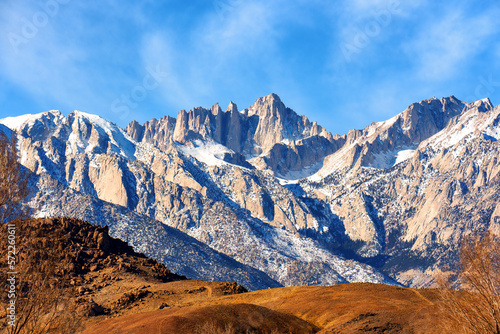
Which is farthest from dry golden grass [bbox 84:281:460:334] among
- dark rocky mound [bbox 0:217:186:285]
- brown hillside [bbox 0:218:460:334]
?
dark rocky mound [bbox 0:217:186:285]

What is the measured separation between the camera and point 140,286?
95.8m

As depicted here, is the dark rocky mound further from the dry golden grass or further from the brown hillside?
the dry golden grass

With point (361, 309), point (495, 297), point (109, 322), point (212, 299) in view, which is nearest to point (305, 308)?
point (361, 309)

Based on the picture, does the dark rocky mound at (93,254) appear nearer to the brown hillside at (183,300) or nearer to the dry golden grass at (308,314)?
the brown hillside at (183,300)

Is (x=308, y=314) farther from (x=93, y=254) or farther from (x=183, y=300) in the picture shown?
(x=93, y=254)

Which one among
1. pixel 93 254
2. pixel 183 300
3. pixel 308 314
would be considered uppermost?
pixel 93 254

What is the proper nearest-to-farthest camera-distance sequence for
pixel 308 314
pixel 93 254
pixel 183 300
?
pixel 308 314, pixel 183 300, pixel 93 254

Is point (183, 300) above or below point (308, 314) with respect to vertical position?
above

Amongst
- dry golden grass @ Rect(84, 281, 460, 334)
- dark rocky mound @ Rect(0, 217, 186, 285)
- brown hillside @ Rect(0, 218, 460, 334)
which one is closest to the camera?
brown hillside @ Rect(0, 218, 460, 334)

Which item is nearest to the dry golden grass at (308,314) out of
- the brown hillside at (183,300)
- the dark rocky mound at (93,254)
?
the brown hillside at (183,300)

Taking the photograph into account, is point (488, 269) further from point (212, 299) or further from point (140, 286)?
point (140, 286)

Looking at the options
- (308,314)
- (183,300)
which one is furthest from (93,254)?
(308,314)

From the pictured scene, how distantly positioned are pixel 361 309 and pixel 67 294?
4162 cm

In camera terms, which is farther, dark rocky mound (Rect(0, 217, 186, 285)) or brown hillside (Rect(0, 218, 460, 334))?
dark rocky mound (Rect(0, 217, 186, 285))
